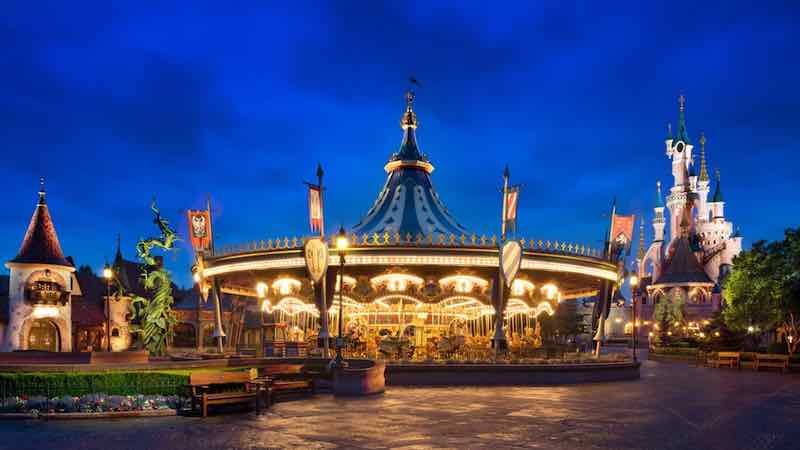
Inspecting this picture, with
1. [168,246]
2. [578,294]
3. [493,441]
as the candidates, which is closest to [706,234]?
[578,294]

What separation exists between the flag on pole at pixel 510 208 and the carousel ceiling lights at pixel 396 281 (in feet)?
17.4

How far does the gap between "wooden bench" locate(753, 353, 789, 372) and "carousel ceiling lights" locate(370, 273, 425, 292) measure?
19.6m

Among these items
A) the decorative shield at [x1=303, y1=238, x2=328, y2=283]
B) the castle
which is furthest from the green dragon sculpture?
the castle

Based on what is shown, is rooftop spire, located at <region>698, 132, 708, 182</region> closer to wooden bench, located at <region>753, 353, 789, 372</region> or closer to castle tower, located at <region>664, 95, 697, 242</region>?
castle tower, located at <region>664, 95, 697, 242</region>

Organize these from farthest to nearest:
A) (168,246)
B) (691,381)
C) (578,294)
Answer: (578,294)
(691,381)
(168,246)

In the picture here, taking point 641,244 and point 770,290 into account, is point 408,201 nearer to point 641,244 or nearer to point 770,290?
point 770,290

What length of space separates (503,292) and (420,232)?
17.7ft

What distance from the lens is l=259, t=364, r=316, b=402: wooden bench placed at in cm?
2037

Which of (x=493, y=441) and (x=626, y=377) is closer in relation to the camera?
(x=493, y=441)

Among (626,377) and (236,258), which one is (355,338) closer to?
(236,258)

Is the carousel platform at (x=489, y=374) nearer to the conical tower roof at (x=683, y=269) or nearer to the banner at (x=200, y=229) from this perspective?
the banner at (x=200, y=229)

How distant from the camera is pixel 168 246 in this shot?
2864 cm

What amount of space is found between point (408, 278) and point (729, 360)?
2081 cm

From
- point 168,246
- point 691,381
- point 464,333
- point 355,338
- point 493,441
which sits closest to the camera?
point 493,441
